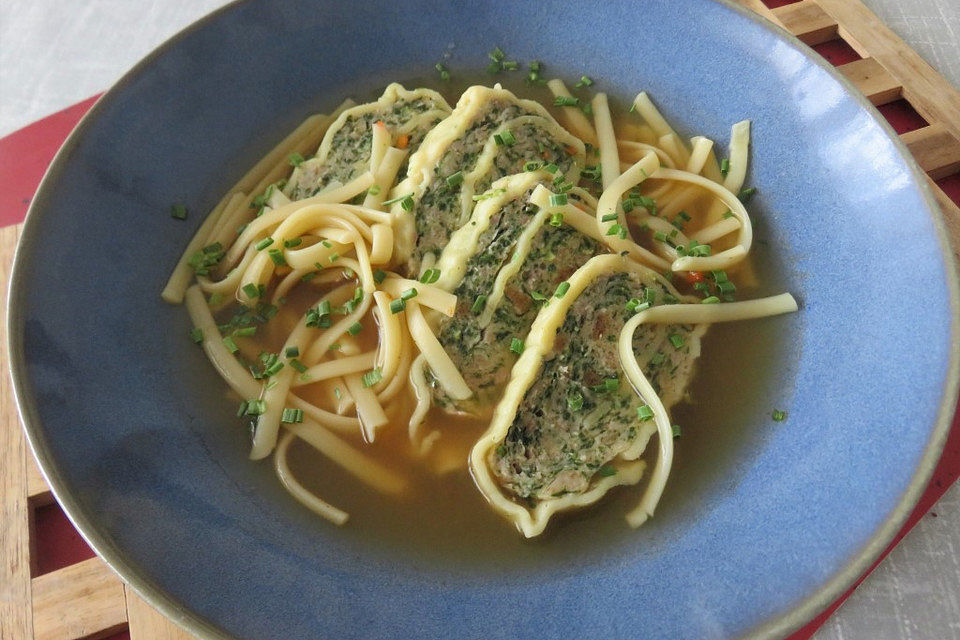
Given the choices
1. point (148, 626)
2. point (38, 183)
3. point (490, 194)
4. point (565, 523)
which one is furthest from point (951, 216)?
point (38, 183)

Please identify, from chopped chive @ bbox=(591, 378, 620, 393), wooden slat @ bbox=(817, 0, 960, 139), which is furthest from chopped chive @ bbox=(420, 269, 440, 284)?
wooden slat @ bbox=(817, 0, 960, 139)

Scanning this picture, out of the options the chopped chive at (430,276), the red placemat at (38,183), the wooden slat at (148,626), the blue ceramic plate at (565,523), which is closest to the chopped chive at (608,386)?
the blue ceramic plate at (565,523)

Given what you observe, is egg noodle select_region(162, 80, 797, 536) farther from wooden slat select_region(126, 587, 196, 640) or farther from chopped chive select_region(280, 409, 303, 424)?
wooden slat select_region(126, 587, 196, 640)

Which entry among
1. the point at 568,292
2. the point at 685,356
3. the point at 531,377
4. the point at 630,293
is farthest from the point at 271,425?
the point at 685,356

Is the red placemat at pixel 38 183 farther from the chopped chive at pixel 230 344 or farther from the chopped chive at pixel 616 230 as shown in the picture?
the chopped chive at pixel 616 230

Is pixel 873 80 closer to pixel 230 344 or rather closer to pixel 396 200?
pixel 396 200

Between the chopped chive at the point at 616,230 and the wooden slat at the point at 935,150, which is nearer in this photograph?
the chopped chive at the point at 616,230
